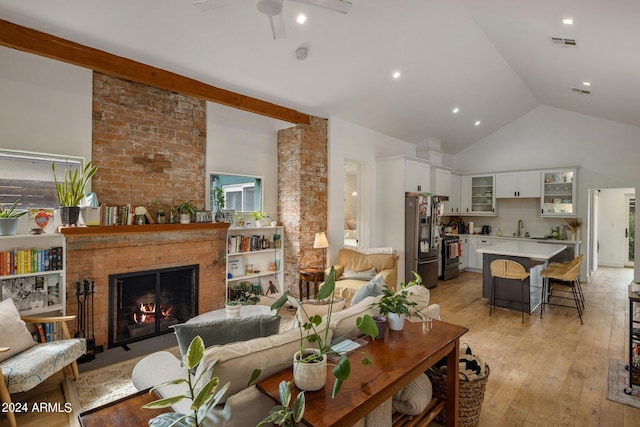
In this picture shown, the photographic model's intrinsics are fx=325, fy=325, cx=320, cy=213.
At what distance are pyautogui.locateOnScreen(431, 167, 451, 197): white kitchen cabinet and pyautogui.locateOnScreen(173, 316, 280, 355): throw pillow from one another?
19.3 ft

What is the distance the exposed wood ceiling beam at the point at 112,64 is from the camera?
2879 millimetres

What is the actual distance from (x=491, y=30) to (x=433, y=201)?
3.19m

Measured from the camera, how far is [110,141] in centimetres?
367

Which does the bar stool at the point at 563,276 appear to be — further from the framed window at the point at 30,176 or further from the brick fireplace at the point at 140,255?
the framed window at the point at 30,176

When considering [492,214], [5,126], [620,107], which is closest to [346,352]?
[5,126]

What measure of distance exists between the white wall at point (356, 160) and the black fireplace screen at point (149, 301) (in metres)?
2.34

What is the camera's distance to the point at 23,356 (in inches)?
101

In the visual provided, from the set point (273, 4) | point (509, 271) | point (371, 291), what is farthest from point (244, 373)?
point (509, 271)

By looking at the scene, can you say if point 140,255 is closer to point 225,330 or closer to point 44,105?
point 44,105

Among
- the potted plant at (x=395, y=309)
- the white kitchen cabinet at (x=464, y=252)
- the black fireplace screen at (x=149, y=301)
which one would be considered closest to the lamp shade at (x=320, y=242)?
the black fireplace screen at (x=149, y=301)

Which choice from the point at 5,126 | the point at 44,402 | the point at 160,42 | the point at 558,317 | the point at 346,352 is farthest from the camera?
the point at 558,317

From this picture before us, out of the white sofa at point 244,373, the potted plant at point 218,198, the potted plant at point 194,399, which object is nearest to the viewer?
the potted plant at point 194,399

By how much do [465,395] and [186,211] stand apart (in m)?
3.53

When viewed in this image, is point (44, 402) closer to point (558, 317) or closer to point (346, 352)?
point (346, 352)
